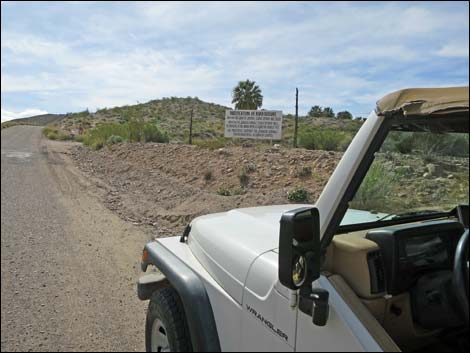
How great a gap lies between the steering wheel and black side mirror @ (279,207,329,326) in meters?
0.50

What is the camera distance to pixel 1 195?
2070 mm

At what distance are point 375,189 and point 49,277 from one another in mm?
2114

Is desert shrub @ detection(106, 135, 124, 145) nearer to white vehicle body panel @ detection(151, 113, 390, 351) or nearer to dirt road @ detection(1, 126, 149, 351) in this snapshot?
dirt road @ detection(1, 126, 149, 351)

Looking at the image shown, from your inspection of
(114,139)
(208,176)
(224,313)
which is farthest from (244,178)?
(224,313)

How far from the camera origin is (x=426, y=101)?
1.35 m

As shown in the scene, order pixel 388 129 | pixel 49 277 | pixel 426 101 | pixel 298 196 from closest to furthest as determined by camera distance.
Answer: pixel 426 101 < pixel 388 129 < pixel 49 277 < pixel 298 196

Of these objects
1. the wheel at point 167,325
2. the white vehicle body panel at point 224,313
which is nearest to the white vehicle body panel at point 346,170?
the white vehicle body panel at point 224,313

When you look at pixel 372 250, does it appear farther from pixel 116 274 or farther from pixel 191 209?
pixel 191 209

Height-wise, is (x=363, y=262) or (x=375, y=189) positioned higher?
(x=375, y=189)

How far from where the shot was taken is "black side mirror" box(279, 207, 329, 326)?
4.40ft

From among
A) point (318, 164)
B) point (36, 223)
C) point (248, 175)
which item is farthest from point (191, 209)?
point (36, 223)

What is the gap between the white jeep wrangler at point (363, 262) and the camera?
139 centimetres

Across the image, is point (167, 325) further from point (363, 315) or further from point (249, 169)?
point (249, 169)

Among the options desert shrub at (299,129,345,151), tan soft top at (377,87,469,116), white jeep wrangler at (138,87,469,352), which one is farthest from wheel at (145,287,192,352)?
desert shrub at (299,129,345,151)
